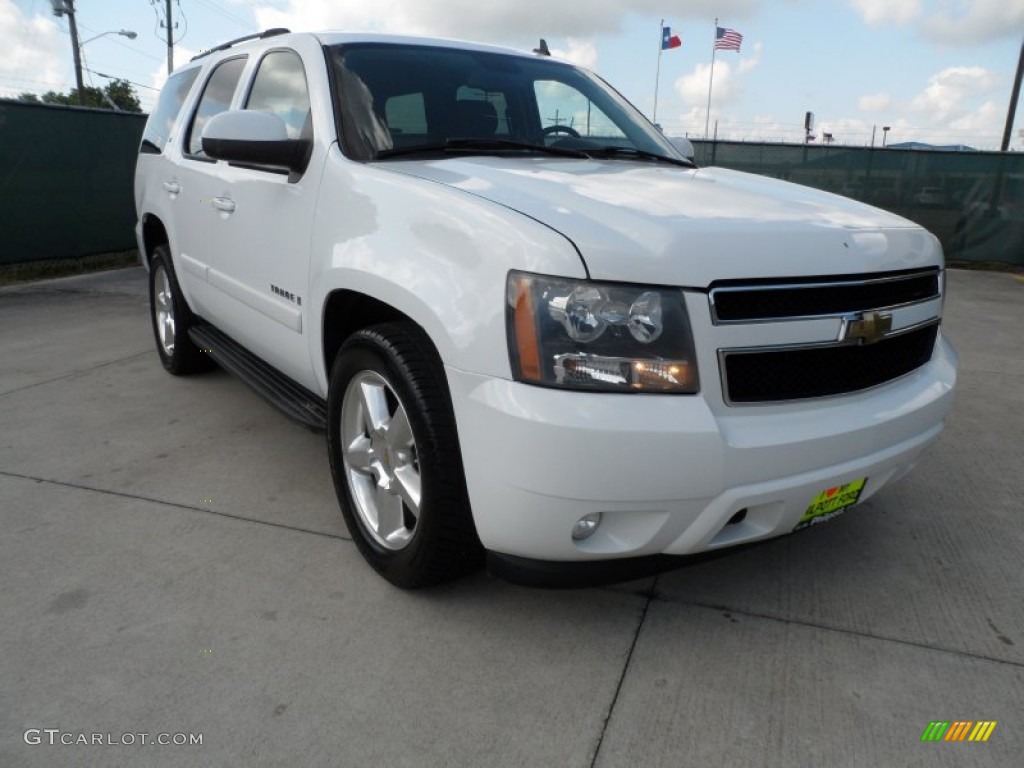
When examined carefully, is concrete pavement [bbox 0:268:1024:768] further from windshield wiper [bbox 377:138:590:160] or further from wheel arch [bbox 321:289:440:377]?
windshield wiper [bbox 377:138:590:160]

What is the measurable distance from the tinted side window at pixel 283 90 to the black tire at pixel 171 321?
4.91 ft

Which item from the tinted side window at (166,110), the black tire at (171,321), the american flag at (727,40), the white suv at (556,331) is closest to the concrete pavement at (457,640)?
the white suv at (556,331)

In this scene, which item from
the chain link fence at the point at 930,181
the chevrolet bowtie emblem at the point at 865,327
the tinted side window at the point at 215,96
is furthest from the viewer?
the chain link fence at the point at 930,181

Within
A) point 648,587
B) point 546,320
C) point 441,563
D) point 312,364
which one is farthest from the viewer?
point 312,364

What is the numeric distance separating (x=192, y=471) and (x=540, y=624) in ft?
6.22

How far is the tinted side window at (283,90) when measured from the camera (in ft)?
10.0

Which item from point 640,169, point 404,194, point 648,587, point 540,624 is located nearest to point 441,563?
point 540,624

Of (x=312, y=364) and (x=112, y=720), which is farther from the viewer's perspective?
(x=312, y=364)

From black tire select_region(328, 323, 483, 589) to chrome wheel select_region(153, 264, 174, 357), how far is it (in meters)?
2.61

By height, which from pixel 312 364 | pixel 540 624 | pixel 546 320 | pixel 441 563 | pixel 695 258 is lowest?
pixel 540 624

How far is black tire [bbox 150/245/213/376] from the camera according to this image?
4629 millimetres

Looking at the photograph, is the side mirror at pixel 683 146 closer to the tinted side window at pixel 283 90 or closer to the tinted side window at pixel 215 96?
the tinted side window at pixel 283 90

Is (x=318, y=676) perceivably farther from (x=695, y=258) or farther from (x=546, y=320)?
(x=695, y=258)

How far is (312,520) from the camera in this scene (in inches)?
120
